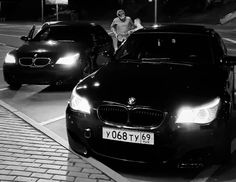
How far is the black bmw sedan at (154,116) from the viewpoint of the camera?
4.52 meters

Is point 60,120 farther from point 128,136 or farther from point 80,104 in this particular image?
point 128,136

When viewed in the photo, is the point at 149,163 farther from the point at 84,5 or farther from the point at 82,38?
the point at 84,5

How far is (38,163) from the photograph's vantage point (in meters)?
5.13

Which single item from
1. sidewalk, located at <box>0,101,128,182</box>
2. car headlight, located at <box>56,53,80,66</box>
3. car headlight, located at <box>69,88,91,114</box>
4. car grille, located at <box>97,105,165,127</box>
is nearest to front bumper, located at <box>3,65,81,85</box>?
car headlight, located at <box>56,53,80,66</box>

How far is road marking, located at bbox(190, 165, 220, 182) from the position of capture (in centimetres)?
471

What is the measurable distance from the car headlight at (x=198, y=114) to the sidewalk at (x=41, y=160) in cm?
83

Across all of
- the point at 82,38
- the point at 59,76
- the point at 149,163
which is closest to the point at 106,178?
the point at 149,163

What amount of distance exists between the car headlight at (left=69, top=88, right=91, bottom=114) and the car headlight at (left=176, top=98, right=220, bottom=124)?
98 cm

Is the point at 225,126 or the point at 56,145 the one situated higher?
the point at 225,126

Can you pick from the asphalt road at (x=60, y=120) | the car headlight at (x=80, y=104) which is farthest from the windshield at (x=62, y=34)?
the car headlight at (x=80, y=104)

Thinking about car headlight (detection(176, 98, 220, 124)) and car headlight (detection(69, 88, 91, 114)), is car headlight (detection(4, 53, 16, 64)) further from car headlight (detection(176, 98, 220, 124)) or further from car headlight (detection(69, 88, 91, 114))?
car headlight (detection(176, 98, 220, 124))

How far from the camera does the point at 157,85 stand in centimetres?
497

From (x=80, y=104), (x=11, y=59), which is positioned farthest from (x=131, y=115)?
(x=11, y=59)

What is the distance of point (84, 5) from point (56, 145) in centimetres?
6573
